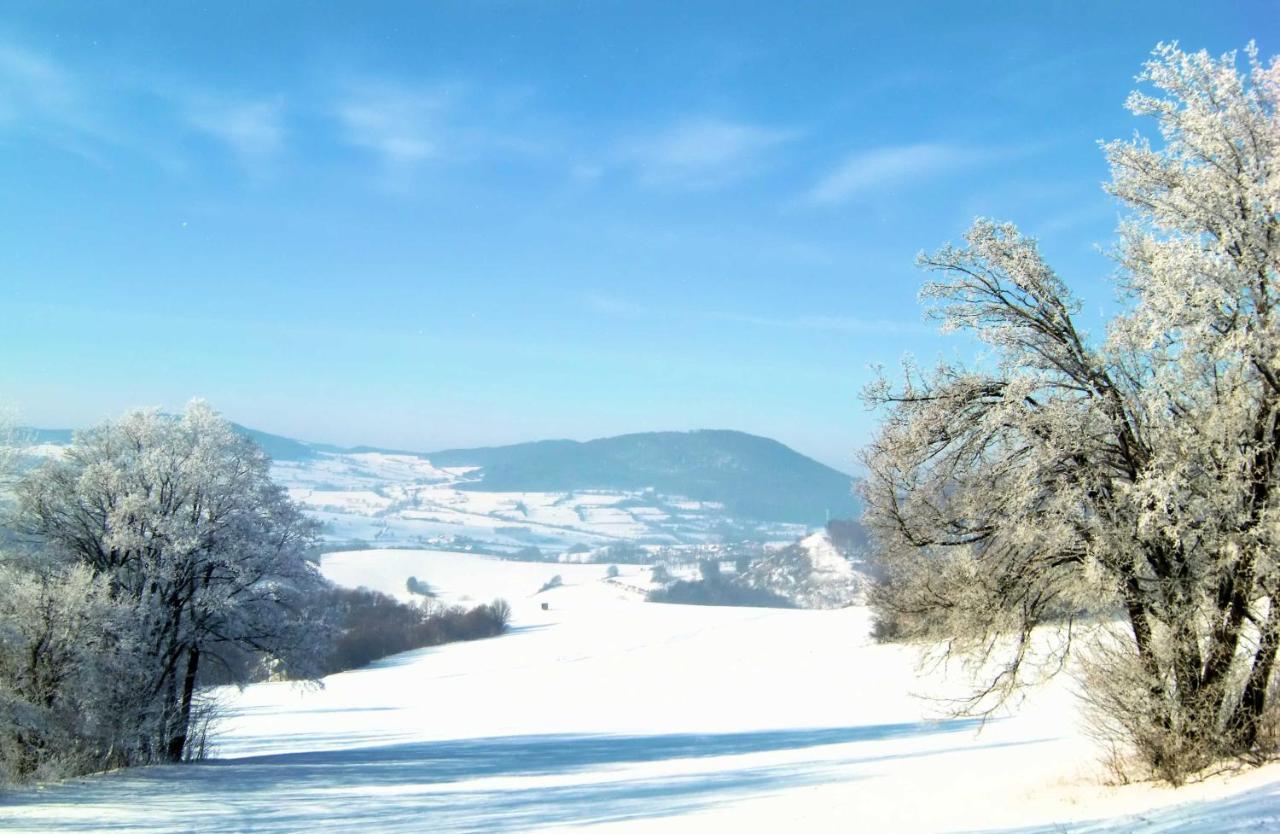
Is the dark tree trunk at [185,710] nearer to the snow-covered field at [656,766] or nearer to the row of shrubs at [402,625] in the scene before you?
the snow-covered field at [656,766]

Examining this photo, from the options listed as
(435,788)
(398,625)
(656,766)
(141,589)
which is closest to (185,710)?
(141,589)

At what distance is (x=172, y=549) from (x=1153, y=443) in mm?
24466

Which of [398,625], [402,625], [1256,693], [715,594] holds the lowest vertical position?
[715,594]

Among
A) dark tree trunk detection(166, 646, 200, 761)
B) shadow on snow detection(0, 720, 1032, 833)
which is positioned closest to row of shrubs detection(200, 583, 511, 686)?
dark tree trunk detection(166, 646, 200, 761)

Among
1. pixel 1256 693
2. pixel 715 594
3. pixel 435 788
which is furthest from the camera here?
pixel 715 594

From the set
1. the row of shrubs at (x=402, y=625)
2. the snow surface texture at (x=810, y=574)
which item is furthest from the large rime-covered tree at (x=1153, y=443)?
the snow surface texture at (x=810, y=574)

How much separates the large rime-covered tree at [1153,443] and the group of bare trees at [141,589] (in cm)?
1977

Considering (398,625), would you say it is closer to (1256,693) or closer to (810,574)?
(810,574)

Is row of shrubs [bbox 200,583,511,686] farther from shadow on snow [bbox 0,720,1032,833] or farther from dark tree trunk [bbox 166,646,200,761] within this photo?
shadow on snow [bbox 0,720,1032,833]

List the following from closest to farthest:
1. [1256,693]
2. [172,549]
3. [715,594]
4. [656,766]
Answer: [1256,693] < [656,766] < [172,549] < [715,594]

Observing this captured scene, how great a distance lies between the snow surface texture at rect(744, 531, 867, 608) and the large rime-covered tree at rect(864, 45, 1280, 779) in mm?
136095

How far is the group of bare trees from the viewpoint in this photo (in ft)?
69.9

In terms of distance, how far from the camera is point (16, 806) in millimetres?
15250

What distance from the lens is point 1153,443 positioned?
487 inches
